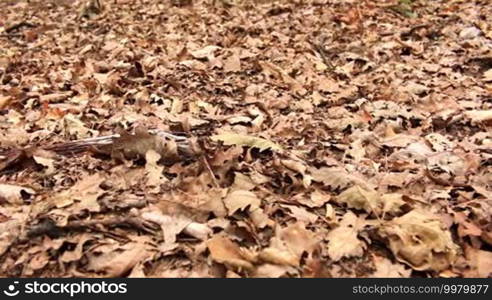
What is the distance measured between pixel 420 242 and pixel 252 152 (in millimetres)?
1215

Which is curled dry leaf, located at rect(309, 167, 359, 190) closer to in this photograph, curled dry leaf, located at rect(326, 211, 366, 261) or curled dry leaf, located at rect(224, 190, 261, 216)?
curled dry leaf, located at rect(326, 211, 366, 261)

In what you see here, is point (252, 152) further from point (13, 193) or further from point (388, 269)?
point (13, 193)

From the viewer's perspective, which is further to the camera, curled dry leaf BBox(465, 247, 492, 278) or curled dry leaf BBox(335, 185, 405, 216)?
curled dry leaf BBox(335, 185, 405, 216)

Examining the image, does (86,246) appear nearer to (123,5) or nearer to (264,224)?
(264,224)

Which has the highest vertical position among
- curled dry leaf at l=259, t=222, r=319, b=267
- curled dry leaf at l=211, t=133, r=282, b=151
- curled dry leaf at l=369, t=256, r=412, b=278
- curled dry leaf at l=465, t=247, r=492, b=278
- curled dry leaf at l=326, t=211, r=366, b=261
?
curled dry leaf at l=259, t=222, r=319, b=267

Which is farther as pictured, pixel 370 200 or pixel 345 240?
pixel 370 200

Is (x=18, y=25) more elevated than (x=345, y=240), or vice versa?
(x=345, y=240)

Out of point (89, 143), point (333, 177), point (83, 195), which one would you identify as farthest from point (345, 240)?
point (89, 143)

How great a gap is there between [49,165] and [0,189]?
341mm

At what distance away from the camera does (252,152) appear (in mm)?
3234

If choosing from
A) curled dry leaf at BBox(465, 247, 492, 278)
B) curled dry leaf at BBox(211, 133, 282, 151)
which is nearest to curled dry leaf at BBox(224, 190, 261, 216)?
curled dry leaf at BBox(211, 133, 282, 151)

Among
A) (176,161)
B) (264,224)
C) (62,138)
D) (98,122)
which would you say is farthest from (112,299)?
(98,122)

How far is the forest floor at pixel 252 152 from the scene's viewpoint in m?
2.38

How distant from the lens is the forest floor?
7.80 feet
